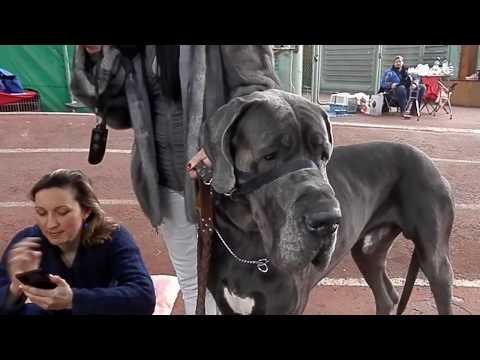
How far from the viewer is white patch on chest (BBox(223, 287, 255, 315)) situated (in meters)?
1.65

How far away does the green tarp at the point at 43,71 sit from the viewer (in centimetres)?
880

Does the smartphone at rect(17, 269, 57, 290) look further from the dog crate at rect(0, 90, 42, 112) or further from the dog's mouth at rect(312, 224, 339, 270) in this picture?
the dog crate at rect(0, 90, 42, 112)

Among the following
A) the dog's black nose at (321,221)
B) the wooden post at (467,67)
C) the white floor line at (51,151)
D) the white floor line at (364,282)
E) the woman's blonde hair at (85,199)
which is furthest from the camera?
the wooden post at (467,67)

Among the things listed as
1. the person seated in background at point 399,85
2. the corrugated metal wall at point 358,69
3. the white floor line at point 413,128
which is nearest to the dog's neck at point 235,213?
the white floor line at point 413,128

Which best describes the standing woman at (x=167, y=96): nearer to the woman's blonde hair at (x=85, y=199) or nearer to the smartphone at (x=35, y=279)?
the woman's blonde hair at (x=85, y=199)

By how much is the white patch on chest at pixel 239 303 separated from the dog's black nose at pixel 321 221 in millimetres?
516

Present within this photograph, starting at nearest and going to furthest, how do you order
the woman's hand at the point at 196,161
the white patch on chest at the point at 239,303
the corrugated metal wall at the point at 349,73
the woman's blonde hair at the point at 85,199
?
the woman's hand at the point at 196,161, the white patch on chest at the point at 239,303, the woman's blonde hair at the point at 85,199, the corrugated metal wall at the point at 349,73

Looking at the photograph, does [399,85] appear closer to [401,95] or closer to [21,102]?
[401,95]

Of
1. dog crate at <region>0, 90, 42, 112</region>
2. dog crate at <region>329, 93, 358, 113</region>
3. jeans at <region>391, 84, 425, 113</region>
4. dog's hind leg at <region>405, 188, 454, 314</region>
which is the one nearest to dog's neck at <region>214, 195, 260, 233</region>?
dog's hind leg at <region>405, 188, 454, 314</region>

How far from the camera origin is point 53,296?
156 cm
